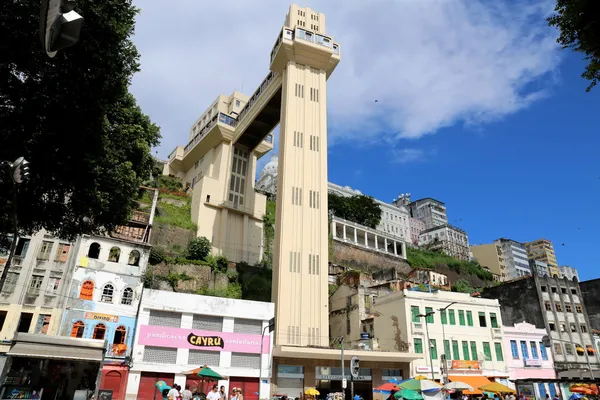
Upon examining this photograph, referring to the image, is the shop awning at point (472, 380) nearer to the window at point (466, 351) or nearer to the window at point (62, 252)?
the window at point (466, 351)

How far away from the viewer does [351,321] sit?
44719 millimetres

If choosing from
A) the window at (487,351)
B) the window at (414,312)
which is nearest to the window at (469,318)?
the window at (487,351)

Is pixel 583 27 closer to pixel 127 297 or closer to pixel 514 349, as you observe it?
pixel 127 297

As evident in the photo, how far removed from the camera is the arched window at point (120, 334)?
32062 mm

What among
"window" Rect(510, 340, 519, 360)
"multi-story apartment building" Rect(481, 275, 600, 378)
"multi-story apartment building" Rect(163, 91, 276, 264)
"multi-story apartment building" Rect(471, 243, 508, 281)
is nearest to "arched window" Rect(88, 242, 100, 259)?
"multi-story apartment building" Rect(163, 91, 276, 264)

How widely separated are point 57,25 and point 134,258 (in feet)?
117

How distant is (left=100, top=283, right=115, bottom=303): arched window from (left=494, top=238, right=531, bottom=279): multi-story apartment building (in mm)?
123762

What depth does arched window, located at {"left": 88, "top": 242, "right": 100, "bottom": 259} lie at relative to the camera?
35869mm

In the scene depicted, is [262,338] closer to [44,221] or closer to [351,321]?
[351,321]

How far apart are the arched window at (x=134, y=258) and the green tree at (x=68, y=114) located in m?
17.1

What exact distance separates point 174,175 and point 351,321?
44250 millimetres

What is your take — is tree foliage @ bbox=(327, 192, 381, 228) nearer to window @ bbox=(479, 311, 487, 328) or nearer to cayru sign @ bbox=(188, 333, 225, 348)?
window @ bbox=(479, 311, 487, 328)

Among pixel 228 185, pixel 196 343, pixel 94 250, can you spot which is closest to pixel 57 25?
pixel 196 343

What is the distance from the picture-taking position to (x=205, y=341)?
33250mm
